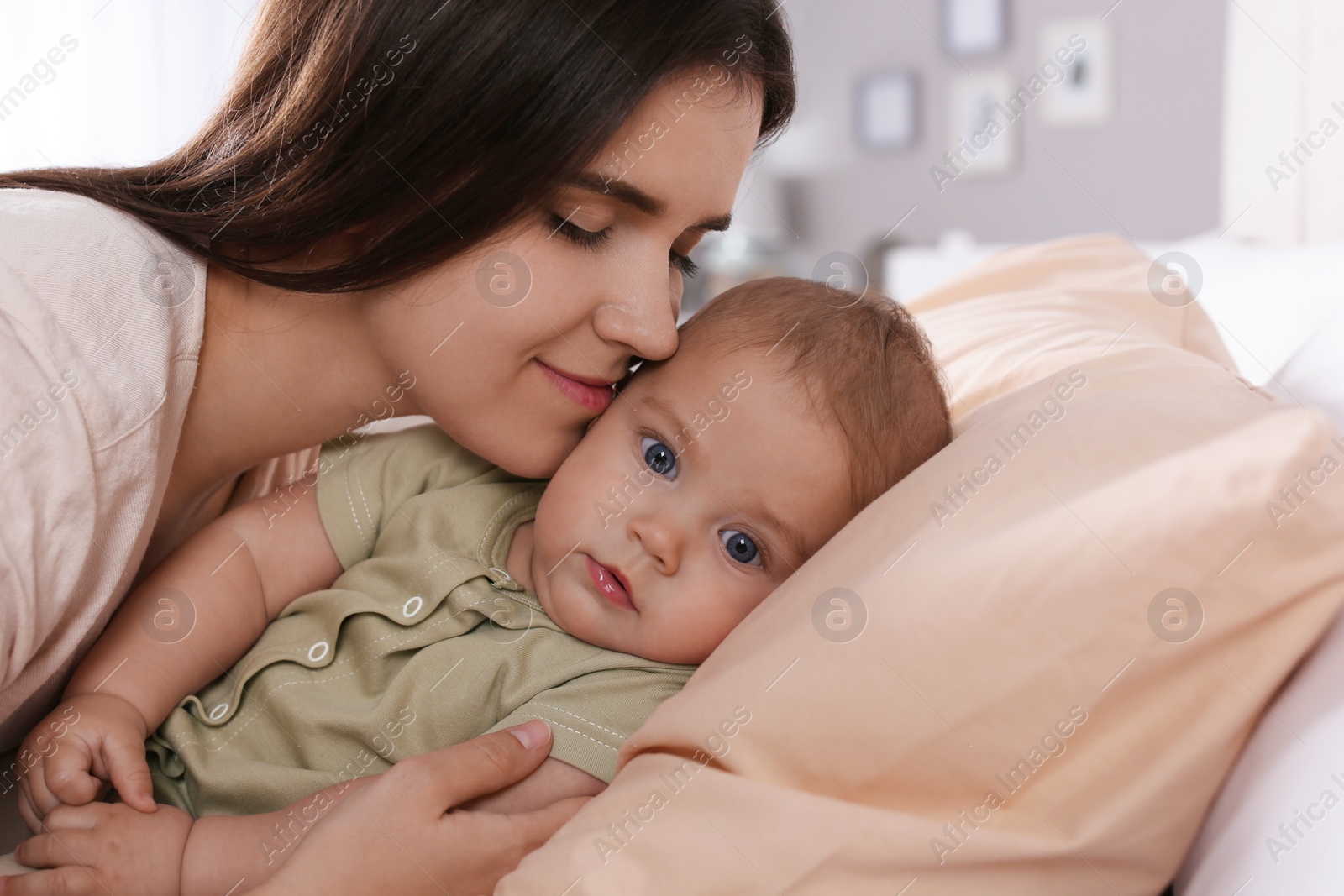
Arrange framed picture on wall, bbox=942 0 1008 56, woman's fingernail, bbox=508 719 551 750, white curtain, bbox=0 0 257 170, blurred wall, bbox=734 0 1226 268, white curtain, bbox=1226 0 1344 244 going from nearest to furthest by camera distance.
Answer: woman's fingernail, bbox=508 719 551 750
white curtain, bbox=1226 0 1344 244
white curtain, bbox=0 0 257 170
blurred wall, bbox=734 0 1226 268
framed picture on wall, bbox=942 0 1008 56

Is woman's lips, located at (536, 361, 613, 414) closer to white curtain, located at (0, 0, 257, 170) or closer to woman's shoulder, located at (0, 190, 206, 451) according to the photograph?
woman's shoulder, located at (0, 190, 206, 451)

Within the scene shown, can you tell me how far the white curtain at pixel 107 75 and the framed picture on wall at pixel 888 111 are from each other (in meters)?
2.92

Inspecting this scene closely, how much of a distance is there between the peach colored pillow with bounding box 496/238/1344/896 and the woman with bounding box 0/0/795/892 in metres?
0.26

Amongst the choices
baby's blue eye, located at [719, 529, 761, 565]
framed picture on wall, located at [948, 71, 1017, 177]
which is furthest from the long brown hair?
framed picture on wall, located at [948, 71, 1017, 177]

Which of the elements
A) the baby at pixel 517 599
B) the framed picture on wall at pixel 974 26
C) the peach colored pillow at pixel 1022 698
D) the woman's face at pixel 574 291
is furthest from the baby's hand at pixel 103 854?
the framed picture on wall at pixel 974 26

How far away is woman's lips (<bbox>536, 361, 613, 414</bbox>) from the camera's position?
1.09 meters

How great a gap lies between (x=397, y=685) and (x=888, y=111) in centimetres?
448

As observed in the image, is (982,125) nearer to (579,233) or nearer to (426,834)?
(579,233)

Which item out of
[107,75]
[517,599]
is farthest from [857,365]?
[107,75]

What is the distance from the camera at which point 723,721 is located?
0.71m

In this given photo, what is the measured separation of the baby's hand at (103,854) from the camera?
2.65 ft

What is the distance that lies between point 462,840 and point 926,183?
4446mm

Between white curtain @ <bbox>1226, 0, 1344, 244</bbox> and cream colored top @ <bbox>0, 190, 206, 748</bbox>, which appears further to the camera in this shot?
white curtain @ <bbox>1226, 0, 1344, 244</bbox>

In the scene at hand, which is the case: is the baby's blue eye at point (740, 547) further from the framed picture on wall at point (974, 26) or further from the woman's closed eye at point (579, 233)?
the framed picture on wall at point (974, 26)
